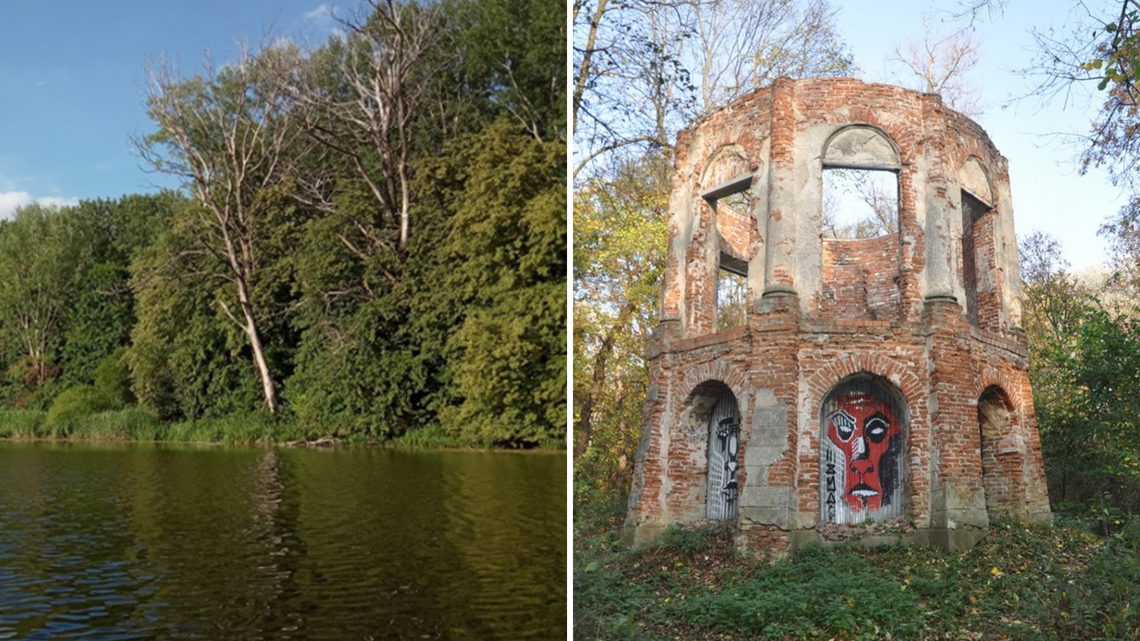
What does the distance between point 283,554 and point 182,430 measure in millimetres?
17263

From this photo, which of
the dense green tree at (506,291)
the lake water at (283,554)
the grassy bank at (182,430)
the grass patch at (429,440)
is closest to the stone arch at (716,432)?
the lake water at (283,554)

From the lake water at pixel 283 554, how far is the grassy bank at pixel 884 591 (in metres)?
1.60

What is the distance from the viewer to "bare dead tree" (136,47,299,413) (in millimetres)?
26734

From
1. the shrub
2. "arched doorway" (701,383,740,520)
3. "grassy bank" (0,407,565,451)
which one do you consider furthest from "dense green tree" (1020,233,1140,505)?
the shrub

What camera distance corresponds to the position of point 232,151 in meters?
27.3

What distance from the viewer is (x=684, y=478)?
7.86 metres

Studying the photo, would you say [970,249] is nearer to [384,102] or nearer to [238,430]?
[384,102]

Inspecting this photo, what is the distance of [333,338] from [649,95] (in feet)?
60.2

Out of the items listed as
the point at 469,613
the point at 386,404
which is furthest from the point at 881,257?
the point at 386,404

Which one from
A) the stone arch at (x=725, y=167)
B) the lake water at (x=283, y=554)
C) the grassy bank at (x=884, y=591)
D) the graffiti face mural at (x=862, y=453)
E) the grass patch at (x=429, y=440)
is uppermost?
the stone arch at (x=725, y=167)

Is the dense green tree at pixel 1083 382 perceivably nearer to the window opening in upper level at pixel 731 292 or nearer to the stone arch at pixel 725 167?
the stone arch at pixel 725 167

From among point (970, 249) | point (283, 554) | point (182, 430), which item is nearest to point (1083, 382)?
point (970, 249)

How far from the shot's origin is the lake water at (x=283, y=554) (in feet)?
25.3

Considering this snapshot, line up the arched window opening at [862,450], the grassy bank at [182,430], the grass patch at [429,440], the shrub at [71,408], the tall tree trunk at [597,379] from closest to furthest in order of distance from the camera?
the arched window opening at [862,450], the tall tree trunk at [597,379], the grass patch at [429,440], the grassy bank at [182,430], the shrub at [71,408]
